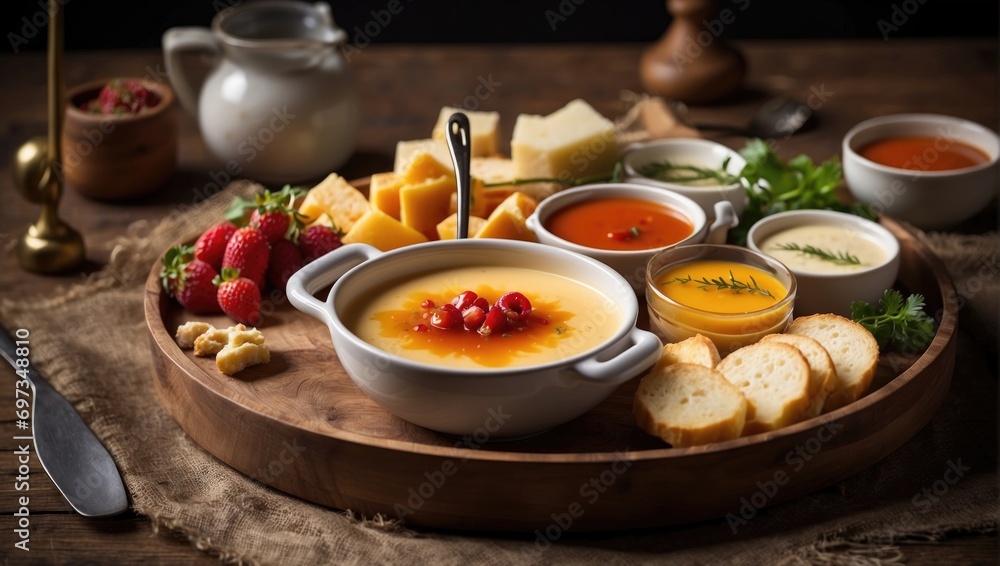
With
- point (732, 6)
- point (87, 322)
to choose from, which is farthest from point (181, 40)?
point (732, 6)

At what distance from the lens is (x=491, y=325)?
2.26m

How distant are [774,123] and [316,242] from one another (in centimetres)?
222

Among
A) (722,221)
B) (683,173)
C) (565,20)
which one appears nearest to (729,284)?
(722,221)

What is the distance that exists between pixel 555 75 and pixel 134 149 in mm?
2124

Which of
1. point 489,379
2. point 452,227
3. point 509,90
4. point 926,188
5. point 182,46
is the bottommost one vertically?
point 509,90

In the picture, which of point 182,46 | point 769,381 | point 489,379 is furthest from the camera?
point 182,46

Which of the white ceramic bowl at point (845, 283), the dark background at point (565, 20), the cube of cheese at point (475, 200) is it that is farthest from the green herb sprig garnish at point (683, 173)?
the dark background at point (565, 20)

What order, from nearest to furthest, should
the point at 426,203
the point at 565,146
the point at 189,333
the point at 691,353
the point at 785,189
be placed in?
the point at 691,353
the point at 189,333
the point at 426,203
the point at 565,146
the point at 785,189

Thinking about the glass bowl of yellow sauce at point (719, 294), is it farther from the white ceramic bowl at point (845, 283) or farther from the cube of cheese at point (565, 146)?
the cube of cheese at point (565, 146)

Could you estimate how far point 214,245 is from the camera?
2844 mm

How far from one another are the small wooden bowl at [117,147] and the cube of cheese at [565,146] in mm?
1394

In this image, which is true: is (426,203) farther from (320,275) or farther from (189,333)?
(189,333)

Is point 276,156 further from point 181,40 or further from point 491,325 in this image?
point 491,325

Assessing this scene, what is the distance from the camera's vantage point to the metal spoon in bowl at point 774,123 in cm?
418
